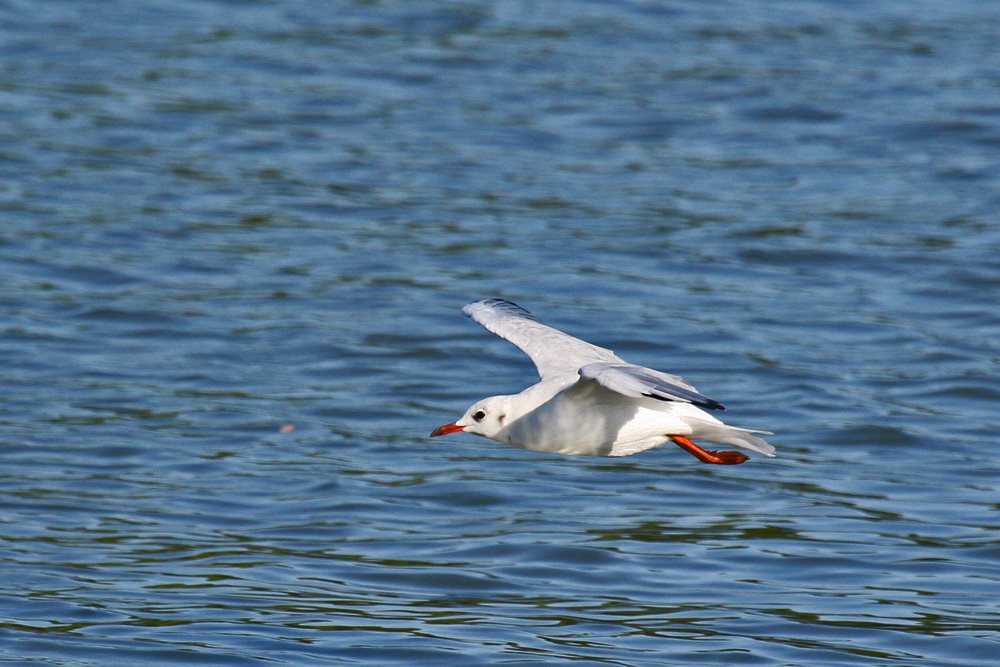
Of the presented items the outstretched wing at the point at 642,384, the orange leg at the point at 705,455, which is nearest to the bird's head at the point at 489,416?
the orange leg at the point at 705,455

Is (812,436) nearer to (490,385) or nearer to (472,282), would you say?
(490,385)

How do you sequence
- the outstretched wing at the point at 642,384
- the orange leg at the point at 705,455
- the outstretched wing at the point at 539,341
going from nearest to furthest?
the outstretched wing at the point at 642,384 < the orange leg at the point at 705,455 < the outstretched wing at the point at 539,341

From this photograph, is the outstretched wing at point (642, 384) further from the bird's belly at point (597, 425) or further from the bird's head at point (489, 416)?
the bird's head at point (489, 416)

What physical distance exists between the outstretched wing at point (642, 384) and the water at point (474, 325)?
9.03ft

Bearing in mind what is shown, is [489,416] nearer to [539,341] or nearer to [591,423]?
[591,423]

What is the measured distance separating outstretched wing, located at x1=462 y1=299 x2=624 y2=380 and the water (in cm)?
187

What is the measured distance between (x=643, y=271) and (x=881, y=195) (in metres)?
4.11

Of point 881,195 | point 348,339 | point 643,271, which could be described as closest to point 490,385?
point 348,339

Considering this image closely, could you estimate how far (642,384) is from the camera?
9250mm

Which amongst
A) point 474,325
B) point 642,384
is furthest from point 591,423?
point 474,325

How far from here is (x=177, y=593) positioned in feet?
42.2

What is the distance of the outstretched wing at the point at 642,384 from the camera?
8922mm

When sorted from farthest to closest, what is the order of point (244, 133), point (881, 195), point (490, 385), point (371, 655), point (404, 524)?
point (244, 133) < point (881, 195) < point (490, 385) < point (404, 524) < point (371, 655)

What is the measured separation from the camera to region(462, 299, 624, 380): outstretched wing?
11445 mm
